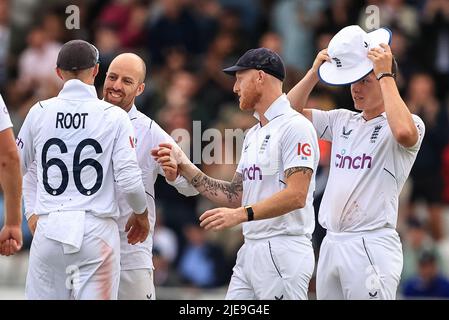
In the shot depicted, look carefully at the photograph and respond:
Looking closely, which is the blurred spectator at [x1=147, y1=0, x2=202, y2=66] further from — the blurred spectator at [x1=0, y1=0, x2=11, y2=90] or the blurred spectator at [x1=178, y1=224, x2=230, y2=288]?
the blurred spectator at [x1=178, y1=224, x2=230, y2=288]

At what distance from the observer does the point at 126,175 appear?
33.6 ft

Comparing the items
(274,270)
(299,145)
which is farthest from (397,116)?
(274,270)

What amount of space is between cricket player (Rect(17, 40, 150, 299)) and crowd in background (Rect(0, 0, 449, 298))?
Answer: 5.13 metres

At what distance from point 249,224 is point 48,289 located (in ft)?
5.73

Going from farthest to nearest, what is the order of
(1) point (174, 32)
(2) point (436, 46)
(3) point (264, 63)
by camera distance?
(1) point (174, 32)
(2) point (436, 46)
(3) point (264, 63)

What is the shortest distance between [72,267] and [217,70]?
8.91 metres

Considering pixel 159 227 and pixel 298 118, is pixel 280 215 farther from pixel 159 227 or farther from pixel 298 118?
pixel 159 227

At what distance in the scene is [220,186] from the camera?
11.1 m

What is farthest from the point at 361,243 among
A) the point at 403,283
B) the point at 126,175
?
the point at 403,283

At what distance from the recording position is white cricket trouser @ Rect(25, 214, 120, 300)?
33.6 feet

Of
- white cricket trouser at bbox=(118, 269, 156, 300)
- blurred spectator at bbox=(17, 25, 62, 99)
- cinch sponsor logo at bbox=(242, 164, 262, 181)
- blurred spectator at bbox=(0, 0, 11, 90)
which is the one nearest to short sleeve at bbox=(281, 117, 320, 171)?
cinch sponsor logo at bbox=(242, 164, 262, 181)

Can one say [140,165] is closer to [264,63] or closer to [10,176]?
[264,63]

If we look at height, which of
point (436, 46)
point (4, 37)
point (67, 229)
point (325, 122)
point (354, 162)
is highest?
point (4, 37)

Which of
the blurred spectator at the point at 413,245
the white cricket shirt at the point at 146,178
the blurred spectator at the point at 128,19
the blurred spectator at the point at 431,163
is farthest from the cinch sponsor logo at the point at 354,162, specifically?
the blurred spectator at the point at 128,19
